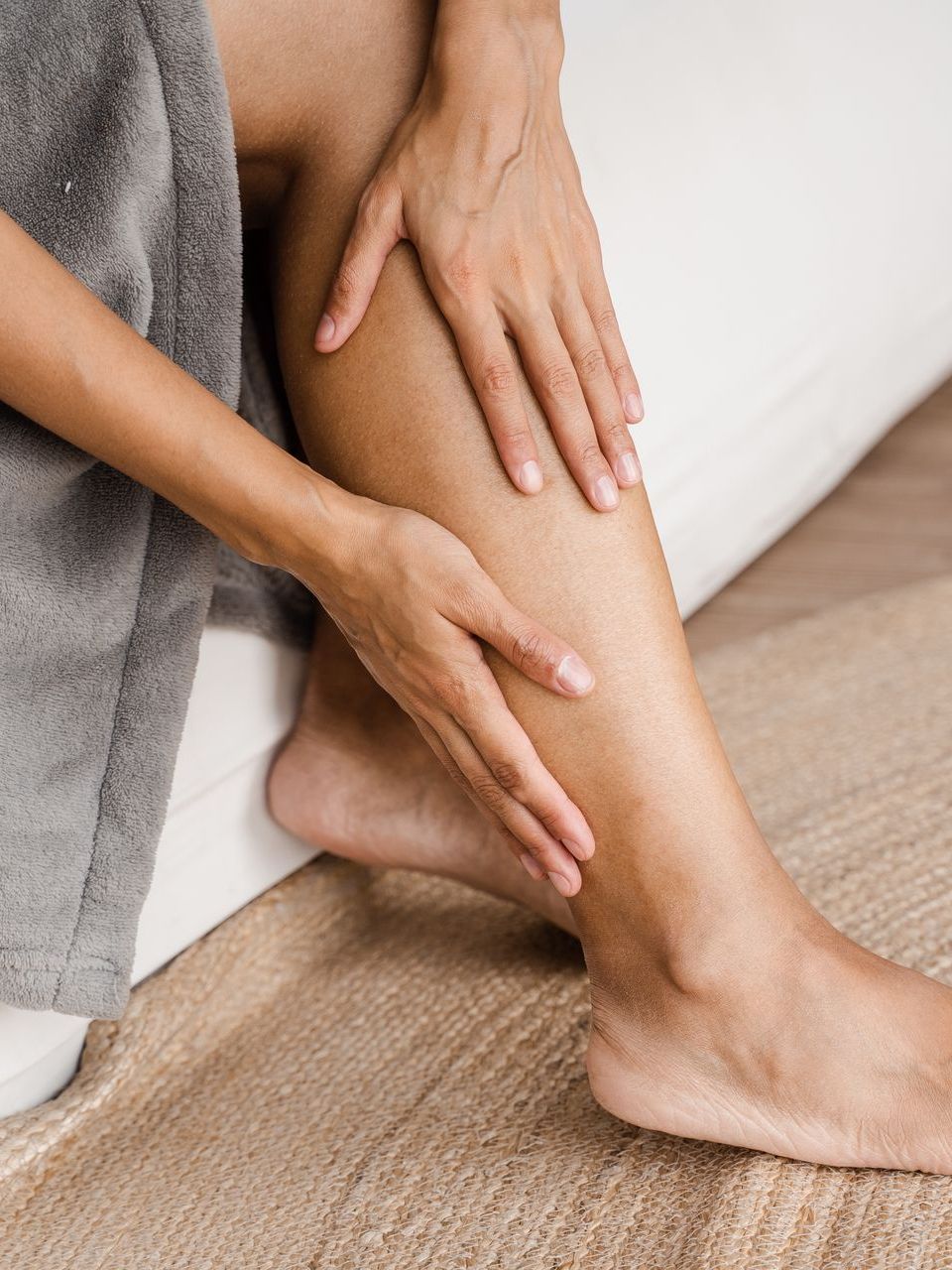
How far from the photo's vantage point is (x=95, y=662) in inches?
30.6

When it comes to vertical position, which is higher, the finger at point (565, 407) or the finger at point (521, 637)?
the finger at point (565, 407)

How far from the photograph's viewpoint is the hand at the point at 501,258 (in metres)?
0.71

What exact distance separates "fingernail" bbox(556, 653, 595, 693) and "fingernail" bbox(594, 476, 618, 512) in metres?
0.09

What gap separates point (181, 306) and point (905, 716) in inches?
28.7

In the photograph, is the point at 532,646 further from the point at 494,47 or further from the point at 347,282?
the point at 494,47

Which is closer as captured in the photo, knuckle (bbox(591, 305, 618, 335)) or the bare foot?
knuckle (bbox(591, 305, 618, 335))

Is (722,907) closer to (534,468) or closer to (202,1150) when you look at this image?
(534,468)

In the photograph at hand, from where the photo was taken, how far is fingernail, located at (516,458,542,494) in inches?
27.3

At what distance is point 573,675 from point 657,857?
112 millimetres

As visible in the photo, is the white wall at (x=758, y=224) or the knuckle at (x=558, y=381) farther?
the white wall at (x=758, y=224)

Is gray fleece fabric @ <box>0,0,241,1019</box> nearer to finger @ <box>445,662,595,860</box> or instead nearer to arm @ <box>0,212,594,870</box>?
arm @ <box>0,212,594,870</box>

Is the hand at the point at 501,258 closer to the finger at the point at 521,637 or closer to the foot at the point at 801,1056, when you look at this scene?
the finger at the point at 521,637

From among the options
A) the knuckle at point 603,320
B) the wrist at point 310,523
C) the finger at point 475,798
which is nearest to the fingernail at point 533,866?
the finger at point 475,798

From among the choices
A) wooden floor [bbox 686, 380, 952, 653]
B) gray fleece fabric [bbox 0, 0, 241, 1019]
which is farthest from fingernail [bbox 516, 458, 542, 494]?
wooden floor [bbox 686, 380, 952, 653]
